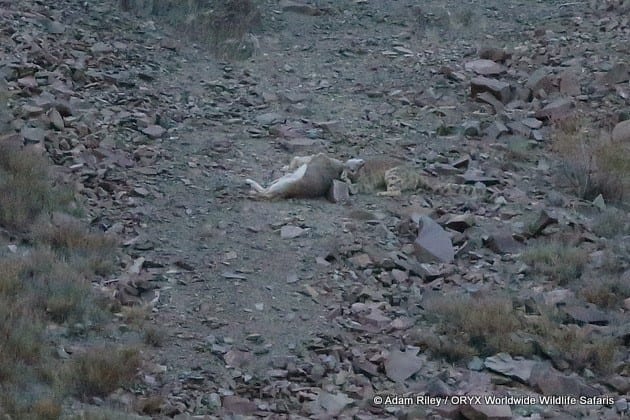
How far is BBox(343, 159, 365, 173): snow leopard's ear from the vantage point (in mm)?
9750

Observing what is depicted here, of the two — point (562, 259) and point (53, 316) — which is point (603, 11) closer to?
point (562, 259)

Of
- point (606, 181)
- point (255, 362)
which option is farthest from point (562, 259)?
point (255, 362)

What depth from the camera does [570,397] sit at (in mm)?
6426

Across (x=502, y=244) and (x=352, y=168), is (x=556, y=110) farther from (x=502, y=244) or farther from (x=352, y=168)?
(x=502, y=244)

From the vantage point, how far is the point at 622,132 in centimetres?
1089

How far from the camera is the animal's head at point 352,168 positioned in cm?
970

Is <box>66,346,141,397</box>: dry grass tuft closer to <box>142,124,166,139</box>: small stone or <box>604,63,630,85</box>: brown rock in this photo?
<box>142,124,166,139</box>: small stone

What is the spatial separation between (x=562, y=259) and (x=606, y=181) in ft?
5.91

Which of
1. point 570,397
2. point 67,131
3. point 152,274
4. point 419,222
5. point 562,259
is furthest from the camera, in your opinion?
point 67,131

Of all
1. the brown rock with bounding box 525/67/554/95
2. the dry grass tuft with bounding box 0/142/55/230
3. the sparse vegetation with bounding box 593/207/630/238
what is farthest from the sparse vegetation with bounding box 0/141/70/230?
the brown rock with bounding box 525/67/554/95

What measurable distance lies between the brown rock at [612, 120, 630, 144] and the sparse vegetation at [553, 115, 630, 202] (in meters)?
0.08

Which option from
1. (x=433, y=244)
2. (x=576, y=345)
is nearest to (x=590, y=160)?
(x=433, y=244)

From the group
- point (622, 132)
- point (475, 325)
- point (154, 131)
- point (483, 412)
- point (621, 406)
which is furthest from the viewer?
point (622, 132)

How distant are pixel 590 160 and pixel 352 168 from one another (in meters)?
2.12
